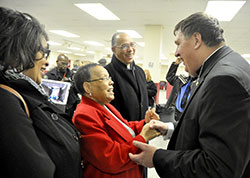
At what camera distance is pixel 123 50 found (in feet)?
6.85

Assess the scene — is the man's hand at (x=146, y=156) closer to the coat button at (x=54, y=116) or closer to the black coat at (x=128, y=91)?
the coat button at (x=54, y=116)

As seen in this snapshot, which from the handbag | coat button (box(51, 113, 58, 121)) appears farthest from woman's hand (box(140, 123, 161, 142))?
the handbag

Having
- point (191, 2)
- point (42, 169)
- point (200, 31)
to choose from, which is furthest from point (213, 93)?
point (191, 2)

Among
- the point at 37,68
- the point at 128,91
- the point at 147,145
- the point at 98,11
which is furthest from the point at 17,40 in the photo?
the point at 98,11

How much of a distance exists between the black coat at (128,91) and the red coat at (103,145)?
2.09ft

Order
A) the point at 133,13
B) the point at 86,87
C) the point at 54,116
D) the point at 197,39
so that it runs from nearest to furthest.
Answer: the point at 54,116
the point at 197,39
the point at 86,87
the point at 133,13

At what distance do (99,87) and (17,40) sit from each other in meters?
0.74

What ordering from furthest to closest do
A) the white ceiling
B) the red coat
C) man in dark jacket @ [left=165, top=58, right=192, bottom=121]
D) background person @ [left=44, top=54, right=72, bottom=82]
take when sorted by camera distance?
1. the white ceiling
2. background person @ [left=44, top=54, right=72, bottom=82]
3. man in dark jacket @ [left=165, top=58, right=192, bottom=121]
4. the red coat

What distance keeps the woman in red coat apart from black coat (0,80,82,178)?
186mm

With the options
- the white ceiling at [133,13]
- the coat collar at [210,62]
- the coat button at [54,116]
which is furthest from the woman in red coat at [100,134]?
the white ceiling at [133,13]

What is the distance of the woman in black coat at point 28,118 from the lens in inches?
26.8

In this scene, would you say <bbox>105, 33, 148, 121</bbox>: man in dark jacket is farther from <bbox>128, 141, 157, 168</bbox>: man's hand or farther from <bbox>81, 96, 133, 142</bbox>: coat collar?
<bbox>128, 141, 157, 168</bbox>: man's hand

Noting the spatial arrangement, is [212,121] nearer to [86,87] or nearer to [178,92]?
[86,87]

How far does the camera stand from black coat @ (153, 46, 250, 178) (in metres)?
0.75
